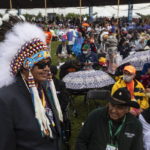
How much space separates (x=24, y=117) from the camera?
5.63ft

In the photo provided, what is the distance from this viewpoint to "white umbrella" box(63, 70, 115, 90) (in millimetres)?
5477

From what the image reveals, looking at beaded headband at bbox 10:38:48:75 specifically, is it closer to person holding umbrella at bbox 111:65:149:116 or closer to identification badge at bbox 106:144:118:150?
identification badge at bbox 106:144:118:150

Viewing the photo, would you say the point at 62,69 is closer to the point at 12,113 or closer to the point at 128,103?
the point at 128,103

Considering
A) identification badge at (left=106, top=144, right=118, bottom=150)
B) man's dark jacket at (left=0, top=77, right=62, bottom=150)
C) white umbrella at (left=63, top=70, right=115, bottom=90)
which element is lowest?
white umbrella at (left=63, top=70, right=115, bottom=90)

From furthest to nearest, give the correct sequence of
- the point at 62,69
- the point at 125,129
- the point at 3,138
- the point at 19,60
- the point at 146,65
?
1. the point at 62,69
2. the point at 146,65
3. the point at 125,129
4. the point at 19,60
5. the point at 3,138

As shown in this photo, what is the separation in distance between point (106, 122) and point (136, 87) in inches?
81.2

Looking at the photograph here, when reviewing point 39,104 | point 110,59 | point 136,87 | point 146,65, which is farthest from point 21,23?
point 110,59

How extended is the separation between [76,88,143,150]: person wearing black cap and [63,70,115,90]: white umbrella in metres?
2.64

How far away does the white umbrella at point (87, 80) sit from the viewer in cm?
548

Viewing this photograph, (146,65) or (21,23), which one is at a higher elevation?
(21,23)

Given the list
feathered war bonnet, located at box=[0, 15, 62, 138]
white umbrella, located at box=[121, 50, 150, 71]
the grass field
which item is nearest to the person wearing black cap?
feathered war bonnet, located at box=[0, 15, 62, 138]

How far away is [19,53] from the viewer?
1.83 meters

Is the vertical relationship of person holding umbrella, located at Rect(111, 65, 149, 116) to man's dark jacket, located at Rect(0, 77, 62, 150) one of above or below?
below

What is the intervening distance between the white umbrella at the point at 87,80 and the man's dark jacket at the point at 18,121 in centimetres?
365
